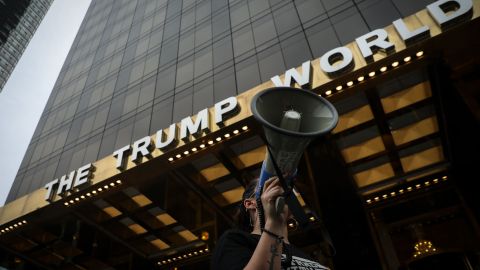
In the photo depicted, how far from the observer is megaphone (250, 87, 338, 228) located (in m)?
2.18

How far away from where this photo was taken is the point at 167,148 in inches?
422

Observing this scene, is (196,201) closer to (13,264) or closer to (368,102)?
(368,102)

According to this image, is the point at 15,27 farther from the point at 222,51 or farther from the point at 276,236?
the point at 276,236

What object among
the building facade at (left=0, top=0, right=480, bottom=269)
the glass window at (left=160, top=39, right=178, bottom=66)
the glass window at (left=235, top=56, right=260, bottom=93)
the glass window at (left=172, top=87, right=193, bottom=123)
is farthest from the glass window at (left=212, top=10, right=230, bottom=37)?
the glass window at (left=172, top=87, right=193, bottom=123)

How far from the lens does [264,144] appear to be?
11.2 m

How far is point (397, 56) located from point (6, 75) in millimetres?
77063

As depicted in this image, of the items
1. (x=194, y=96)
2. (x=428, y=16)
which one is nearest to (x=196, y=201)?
(x=194, y=96)

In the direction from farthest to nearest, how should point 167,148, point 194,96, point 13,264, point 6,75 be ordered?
point 6,75
point 13,264
point 194,96
point 167,148

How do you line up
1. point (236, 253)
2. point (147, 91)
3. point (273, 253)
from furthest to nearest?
point (147, 91) < point (236, 253) < point (273, 253)

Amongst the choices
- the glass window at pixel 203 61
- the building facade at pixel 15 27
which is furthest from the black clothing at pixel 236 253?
the building facade at pixel 15 27

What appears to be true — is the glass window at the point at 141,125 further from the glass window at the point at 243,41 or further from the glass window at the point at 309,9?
the glass window at the point at 309,9

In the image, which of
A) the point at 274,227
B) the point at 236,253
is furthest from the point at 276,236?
the point at 236,253

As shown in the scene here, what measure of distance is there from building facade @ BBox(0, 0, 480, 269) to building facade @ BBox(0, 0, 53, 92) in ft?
147

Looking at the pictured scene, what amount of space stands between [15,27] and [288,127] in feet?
224
